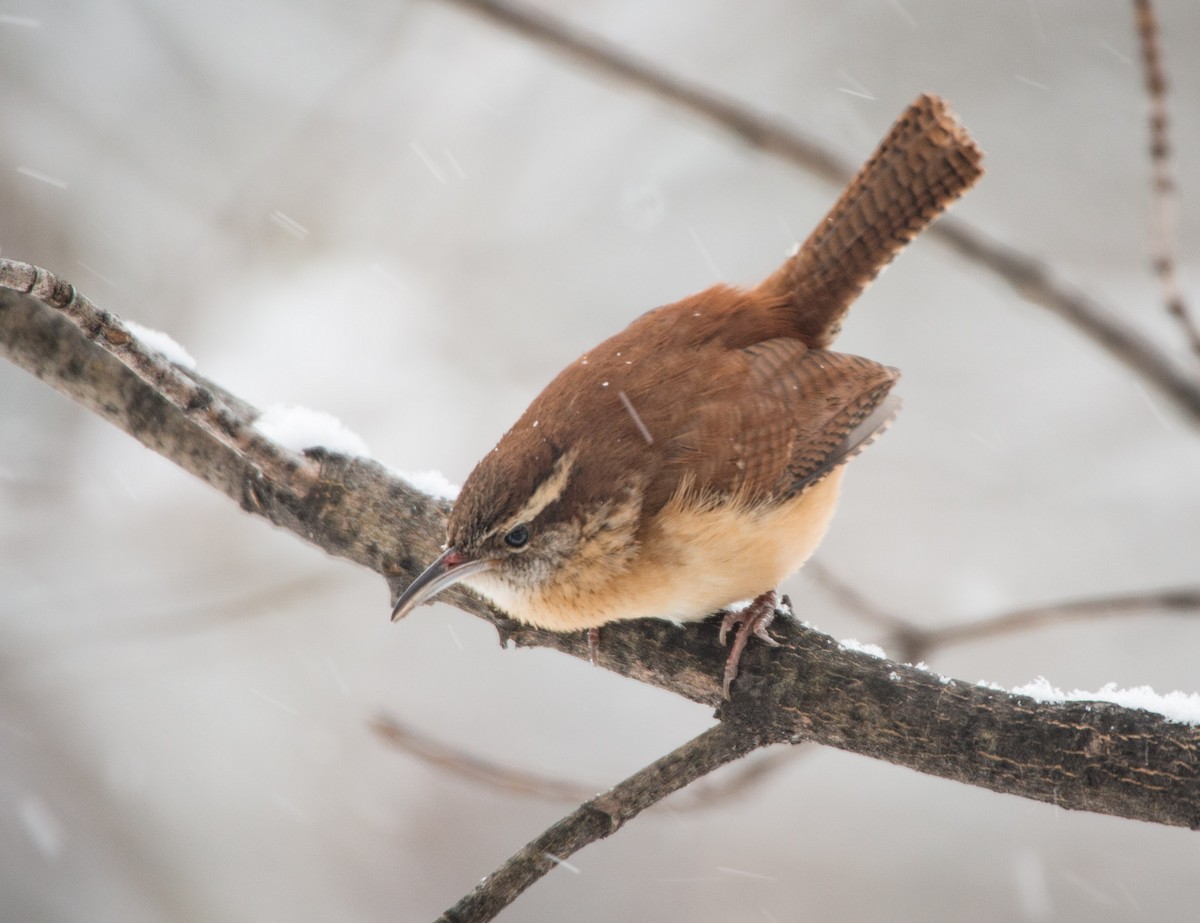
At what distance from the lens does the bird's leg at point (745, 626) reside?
2.59m

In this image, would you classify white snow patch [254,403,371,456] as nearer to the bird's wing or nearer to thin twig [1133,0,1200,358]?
the bird's wing

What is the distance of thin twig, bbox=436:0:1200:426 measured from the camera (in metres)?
3.60

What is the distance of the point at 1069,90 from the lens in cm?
755

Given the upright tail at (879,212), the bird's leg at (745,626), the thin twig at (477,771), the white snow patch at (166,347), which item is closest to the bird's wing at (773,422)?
the upright tail at (879,212)

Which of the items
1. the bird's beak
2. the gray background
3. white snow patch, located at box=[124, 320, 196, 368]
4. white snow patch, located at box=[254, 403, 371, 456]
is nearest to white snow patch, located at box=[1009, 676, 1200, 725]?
the bird's beak

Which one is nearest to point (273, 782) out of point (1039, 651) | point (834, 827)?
point (834, 827)

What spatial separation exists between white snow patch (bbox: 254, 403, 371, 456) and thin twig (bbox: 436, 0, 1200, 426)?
1.57 metres

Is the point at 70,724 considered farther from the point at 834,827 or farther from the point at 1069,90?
the point at 1069,90

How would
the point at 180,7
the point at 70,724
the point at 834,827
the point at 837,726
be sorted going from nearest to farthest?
the point at 837,726, the point at 70,724, the point at 834,827, the point at 180,7

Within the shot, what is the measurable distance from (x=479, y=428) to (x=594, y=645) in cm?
373

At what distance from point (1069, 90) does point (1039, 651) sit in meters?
4.03

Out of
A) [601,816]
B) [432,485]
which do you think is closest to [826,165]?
[432,485]

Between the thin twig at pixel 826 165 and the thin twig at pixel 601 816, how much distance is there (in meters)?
2.07

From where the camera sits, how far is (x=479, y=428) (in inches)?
257
